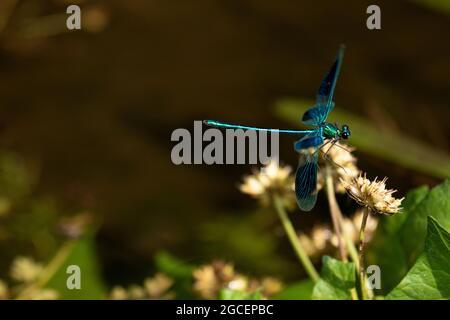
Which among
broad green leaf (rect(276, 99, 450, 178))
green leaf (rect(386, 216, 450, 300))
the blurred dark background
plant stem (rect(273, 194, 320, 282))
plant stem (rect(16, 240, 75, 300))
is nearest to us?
green leaf (rect(386, 216, 450, 300))

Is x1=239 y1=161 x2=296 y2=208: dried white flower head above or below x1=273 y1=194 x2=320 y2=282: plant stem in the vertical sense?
above

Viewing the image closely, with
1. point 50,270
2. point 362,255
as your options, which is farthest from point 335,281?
point 50,270

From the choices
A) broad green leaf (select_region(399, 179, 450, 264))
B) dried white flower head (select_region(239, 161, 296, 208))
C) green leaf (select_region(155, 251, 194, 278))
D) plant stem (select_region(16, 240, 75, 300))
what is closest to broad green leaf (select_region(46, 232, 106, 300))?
plant stem (select_region(16, 240, 75, 300))

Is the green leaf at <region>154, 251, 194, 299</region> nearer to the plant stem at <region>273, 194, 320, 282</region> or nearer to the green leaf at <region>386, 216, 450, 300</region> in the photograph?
the plant stem at <region>273, 194, 320, 282</region>

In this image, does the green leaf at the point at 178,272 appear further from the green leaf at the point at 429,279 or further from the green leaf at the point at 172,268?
the green leaf at the point at 429,279

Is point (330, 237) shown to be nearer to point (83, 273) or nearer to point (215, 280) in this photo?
point (215, 280)
